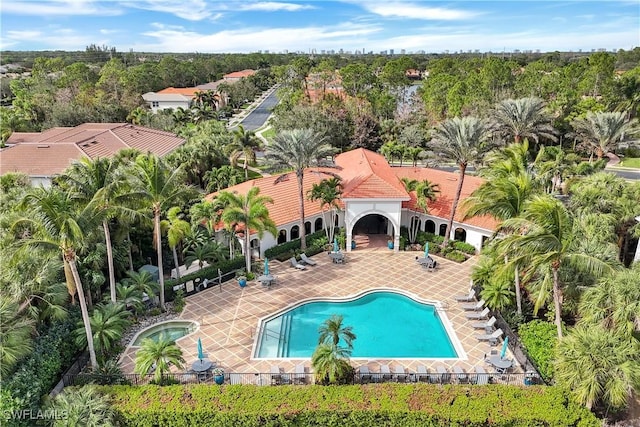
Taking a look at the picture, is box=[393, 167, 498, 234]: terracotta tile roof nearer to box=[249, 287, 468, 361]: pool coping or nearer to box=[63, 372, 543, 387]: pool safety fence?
box=[249, 287, 468, 361]: pool coping

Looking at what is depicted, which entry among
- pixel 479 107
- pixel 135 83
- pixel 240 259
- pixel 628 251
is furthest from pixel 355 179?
pixel 135 83

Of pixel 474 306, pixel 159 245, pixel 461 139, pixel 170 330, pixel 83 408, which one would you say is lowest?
pixel 170 330

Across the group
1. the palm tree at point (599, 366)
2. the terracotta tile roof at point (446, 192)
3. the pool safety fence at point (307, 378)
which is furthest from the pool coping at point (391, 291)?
the terracotta tile roof at point (446, 192)

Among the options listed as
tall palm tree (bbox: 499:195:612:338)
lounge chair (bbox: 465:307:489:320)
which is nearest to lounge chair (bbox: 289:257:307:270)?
lounge chair (bbox: 465:307:489:320)

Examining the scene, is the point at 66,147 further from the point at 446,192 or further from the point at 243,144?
the point at 446,192

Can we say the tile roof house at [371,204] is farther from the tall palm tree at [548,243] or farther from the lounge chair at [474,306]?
the tall palm tree at [548,243]

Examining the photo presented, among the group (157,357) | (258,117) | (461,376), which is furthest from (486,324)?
(258,117)

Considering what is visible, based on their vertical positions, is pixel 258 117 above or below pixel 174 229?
above
